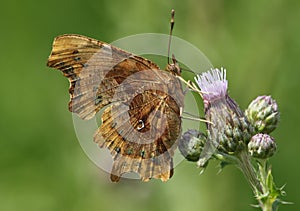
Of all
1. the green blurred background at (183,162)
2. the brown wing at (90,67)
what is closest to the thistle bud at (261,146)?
the brown wing at (90,67)

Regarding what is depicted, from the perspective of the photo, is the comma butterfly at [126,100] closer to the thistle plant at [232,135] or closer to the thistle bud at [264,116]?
the thistle plant at [232,135]

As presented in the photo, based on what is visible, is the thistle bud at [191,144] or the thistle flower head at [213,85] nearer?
the thistle bud at [191,144]

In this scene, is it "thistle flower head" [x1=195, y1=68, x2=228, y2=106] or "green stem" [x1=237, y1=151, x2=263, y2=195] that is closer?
"green stem" [x1=237, y1=151, x2=263, y2=195]

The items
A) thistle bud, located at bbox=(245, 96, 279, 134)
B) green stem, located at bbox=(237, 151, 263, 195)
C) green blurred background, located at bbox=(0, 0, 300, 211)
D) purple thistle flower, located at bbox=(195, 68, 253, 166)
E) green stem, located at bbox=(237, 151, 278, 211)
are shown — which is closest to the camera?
green stem, located at bbox=(237, 151, 278, 211)

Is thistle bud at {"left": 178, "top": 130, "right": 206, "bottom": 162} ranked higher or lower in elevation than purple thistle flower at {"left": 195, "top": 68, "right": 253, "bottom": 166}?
lower

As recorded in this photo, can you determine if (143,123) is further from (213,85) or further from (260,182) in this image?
(260,182)

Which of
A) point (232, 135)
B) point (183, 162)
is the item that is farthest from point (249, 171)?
point (183, 162)

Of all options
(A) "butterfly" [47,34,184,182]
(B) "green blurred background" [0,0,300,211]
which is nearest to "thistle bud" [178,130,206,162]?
(A) "butterfly" [47,34,184,182]

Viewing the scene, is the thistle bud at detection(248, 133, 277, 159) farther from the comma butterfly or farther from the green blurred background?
the green blurred background
